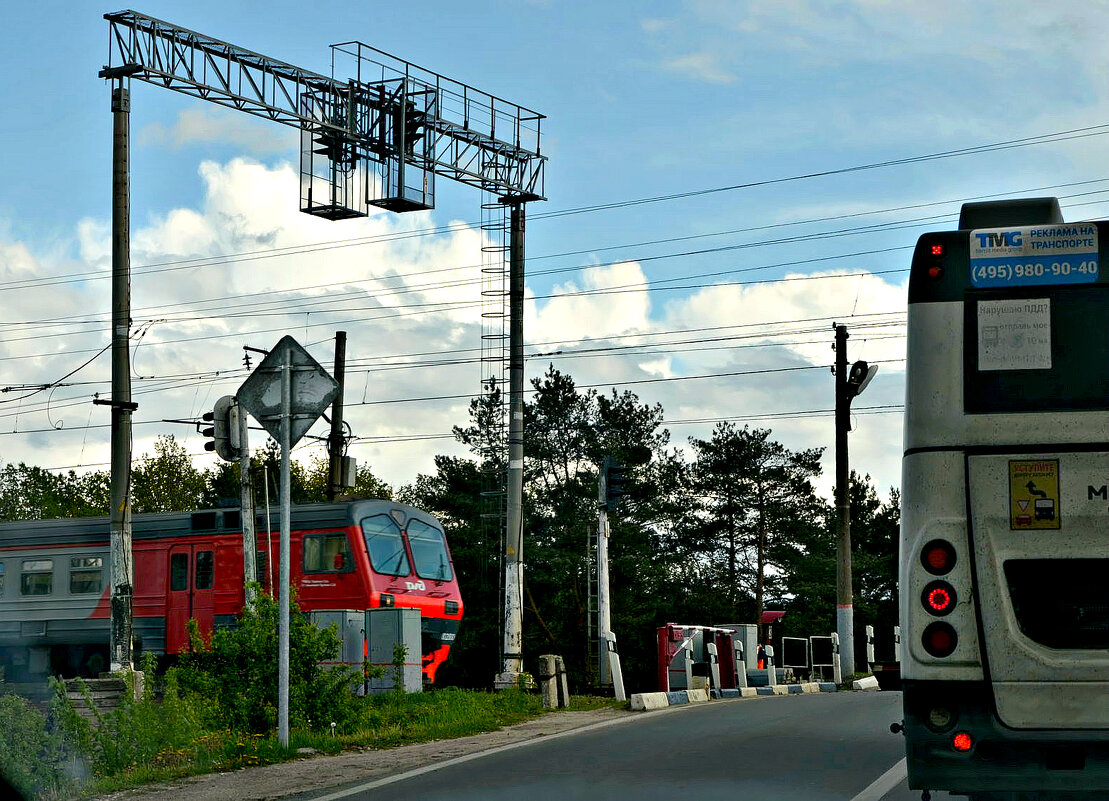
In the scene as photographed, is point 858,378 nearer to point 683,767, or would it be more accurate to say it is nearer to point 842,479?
point 842,479

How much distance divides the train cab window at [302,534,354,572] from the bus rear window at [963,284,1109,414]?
22097mm

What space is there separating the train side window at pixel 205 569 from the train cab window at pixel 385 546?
3.64m

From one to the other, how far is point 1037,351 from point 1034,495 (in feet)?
2.59

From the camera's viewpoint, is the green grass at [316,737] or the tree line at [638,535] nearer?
the green grass at [316,737]

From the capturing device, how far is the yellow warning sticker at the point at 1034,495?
23.5ft

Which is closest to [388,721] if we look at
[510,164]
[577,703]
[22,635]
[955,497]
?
[577,703]

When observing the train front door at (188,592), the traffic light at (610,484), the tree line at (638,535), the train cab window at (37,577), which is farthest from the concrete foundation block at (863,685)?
the tree line at (638,535)

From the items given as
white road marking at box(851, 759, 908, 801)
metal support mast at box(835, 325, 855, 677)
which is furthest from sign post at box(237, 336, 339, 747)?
metal support mast at box(835, 325, 855, 677)

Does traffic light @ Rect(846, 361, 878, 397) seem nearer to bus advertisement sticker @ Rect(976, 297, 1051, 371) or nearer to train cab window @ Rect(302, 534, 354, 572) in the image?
train cab window @ Rect(302, 534, 354, 572)

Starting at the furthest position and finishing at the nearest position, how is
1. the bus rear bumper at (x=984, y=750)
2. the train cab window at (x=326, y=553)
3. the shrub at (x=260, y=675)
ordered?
the train cab window at (x=326, y=553), the shrub at (x=260, y=675), the bus rear bumper at (x=984, y=750)

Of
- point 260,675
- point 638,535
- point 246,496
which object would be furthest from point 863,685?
point 638,535

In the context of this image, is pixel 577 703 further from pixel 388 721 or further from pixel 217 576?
pixel 217 576

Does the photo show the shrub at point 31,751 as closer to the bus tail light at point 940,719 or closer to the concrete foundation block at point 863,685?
the bus tail light at point 940,719

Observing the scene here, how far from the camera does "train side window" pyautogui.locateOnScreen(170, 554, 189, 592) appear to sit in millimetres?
30297
